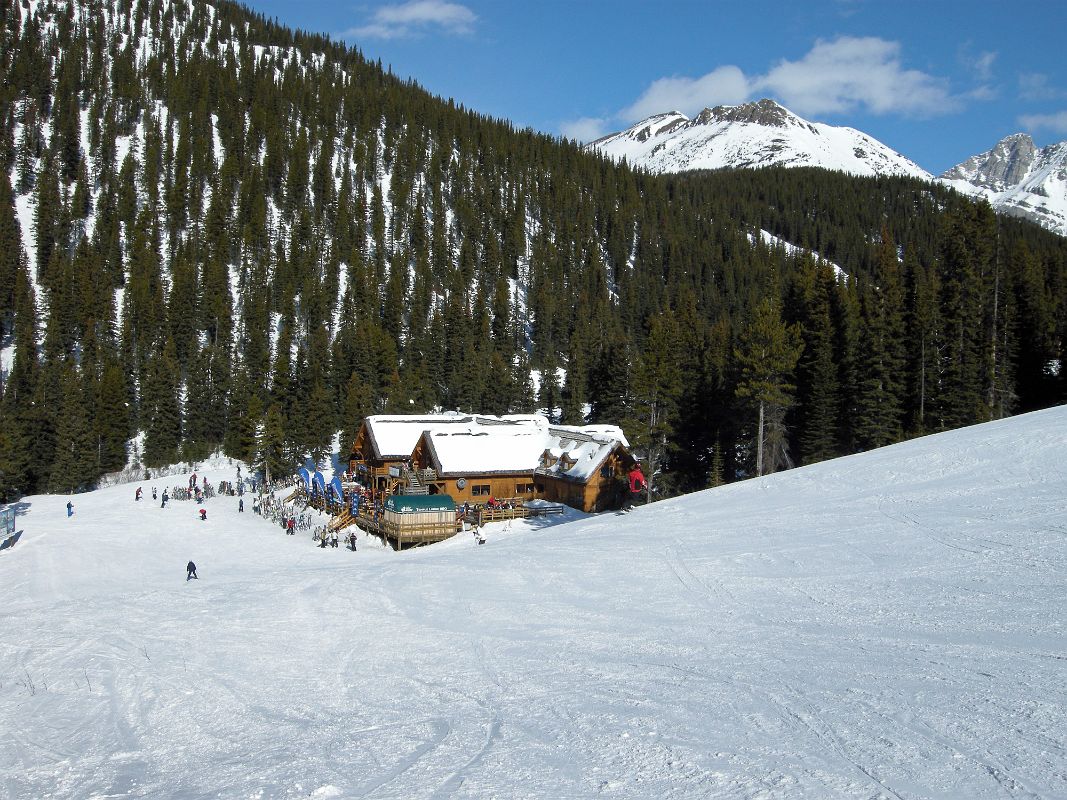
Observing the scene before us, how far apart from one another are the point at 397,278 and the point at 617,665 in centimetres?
9083

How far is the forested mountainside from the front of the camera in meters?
43.8

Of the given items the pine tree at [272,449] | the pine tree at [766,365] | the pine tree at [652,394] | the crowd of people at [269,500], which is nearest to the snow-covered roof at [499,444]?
the pine tree at [652,394]

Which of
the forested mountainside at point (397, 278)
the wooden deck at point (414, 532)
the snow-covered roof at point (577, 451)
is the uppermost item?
the forested mountainside at point (397, 278)

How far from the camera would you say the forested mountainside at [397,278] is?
43781mm

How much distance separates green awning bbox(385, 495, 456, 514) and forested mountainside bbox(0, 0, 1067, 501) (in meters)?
11.9

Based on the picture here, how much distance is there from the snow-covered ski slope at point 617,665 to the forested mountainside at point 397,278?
67.6 ft

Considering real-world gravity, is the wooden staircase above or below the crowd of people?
above

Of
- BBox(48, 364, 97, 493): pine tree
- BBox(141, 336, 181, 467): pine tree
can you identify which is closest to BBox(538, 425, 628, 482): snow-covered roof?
BBox(48, 364, 97, 493): pine tree

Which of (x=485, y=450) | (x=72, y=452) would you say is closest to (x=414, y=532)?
(x=485, y=450)

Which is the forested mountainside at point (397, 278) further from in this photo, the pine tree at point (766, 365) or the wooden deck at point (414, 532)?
the wooden deck at point (414, 532)

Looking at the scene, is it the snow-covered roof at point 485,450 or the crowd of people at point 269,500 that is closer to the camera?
the crowd of people at point 269,500

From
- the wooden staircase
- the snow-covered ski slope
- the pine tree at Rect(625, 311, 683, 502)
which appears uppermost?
the pine tree at Rect(625, 311, 683, 502)

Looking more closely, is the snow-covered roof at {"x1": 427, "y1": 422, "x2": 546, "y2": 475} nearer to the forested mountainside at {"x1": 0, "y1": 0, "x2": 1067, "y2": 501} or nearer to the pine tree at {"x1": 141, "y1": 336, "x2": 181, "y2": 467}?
the forested mountainside at {"x1": 0, "y1": 0, "x2": 1067, "y2": 501}

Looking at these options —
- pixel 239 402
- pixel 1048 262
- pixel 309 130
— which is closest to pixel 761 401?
pixel 239 402
